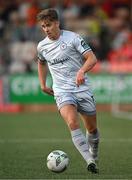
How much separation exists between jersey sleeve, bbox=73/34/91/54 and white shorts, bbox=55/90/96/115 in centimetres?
59

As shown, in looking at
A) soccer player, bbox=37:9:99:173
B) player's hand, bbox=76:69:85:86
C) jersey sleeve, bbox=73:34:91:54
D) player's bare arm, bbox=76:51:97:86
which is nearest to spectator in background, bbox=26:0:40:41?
soccer player, bbox=37:9:99:173

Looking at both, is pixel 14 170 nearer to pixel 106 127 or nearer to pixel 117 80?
pixel 106 127

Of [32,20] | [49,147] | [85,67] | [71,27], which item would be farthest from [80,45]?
[71,27]

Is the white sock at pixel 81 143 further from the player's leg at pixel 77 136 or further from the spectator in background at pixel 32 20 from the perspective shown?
the spectator in background at pixel 32 20

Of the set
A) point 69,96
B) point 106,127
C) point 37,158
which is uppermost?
point 69,96

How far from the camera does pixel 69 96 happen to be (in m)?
11.0

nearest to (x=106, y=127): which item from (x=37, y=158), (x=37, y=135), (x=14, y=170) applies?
(x=37, y=135)

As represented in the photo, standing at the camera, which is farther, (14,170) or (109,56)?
(109,56)

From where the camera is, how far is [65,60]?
36.5 feet

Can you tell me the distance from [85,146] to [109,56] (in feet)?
55.2

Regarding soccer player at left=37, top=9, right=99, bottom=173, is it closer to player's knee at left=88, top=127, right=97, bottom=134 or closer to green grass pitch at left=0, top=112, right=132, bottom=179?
player's knee at left=88, top=127, right=97, bottom=134

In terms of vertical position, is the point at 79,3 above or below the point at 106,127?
above

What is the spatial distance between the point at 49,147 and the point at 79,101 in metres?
3.74

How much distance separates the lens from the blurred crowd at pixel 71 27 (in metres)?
26.9
